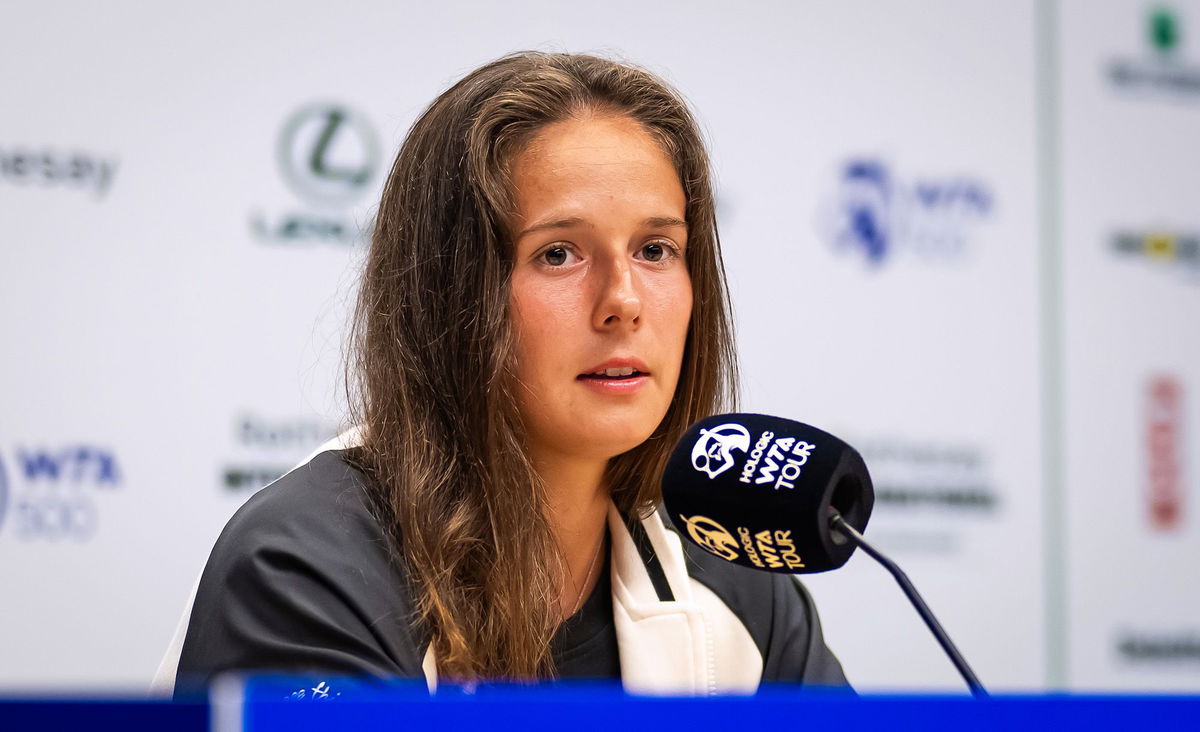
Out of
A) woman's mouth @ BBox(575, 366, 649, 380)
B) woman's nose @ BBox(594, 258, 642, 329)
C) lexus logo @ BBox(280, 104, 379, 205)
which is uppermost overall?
lexus logo @ BBox(280, 104, 379, 205)

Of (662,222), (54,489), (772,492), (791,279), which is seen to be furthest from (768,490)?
(791,279)

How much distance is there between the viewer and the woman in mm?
1293

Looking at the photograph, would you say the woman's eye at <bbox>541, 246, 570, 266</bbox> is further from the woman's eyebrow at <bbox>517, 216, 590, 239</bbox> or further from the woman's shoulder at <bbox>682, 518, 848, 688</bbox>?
the woman's shoulder at <bbox>682, 518, 848, 688</bbox>

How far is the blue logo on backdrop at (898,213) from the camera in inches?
110

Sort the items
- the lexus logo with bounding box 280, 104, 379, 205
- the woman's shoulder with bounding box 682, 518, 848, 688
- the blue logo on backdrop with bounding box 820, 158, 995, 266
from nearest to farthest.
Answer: the woman's shoulder with bounding box 682, 518, 848, 688 < the lexus logo with bounding box 280, 104, 379, 205 < the blue logo on backdrop with bounding box 820, 158, 995, 266

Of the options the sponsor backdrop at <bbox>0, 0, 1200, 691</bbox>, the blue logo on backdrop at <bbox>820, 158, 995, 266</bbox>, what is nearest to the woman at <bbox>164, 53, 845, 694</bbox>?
the sponsor backdrop at <bbox>0, 0, 1200, 691</bbox>

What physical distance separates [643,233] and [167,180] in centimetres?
113

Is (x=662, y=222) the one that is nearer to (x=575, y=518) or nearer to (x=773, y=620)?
(x=575, y=518)

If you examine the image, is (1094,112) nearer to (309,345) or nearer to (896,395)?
(896,395)

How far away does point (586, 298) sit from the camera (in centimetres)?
141

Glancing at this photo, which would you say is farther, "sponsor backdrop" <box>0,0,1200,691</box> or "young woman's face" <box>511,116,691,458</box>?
"sponsor backdrop" <box>0,0,1200,691</box>

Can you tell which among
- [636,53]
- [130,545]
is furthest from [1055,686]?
[130,545]

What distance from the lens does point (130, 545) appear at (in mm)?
2225

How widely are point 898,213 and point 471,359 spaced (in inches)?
63.8
